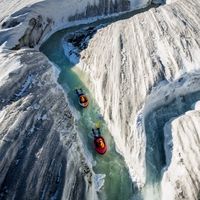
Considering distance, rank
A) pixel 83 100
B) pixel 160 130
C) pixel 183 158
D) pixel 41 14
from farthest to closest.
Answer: pixel 41 14 → pixel 83 100 → pixel 160 130 → pixel 183 158

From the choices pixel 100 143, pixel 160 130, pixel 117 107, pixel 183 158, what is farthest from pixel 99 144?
pixel 183 158

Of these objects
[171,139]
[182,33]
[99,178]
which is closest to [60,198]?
[99,178]

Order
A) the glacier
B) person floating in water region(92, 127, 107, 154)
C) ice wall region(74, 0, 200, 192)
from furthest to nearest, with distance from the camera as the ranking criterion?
ice wall region(74, 0, 200, 192) < person floating in water region(92, 127, 107, 154) < the glacier

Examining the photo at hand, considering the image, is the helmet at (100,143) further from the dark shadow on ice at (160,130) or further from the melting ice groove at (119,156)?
the dark shadow on ice at (160,130)

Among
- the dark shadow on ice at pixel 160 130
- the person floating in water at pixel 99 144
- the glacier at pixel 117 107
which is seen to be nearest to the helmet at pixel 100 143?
the person floating in water at pixel 99 144

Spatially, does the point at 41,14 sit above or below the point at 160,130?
above

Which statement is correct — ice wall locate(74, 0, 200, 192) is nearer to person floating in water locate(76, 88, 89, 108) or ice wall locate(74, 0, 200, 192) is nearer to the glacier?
the glacier

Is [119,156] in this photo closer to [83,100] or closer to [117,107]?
[117,107]

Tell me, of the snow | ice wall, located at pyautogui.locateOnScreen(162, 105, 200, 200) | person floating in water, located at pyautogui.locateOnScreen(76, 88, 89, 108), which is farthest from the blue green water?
the snow
